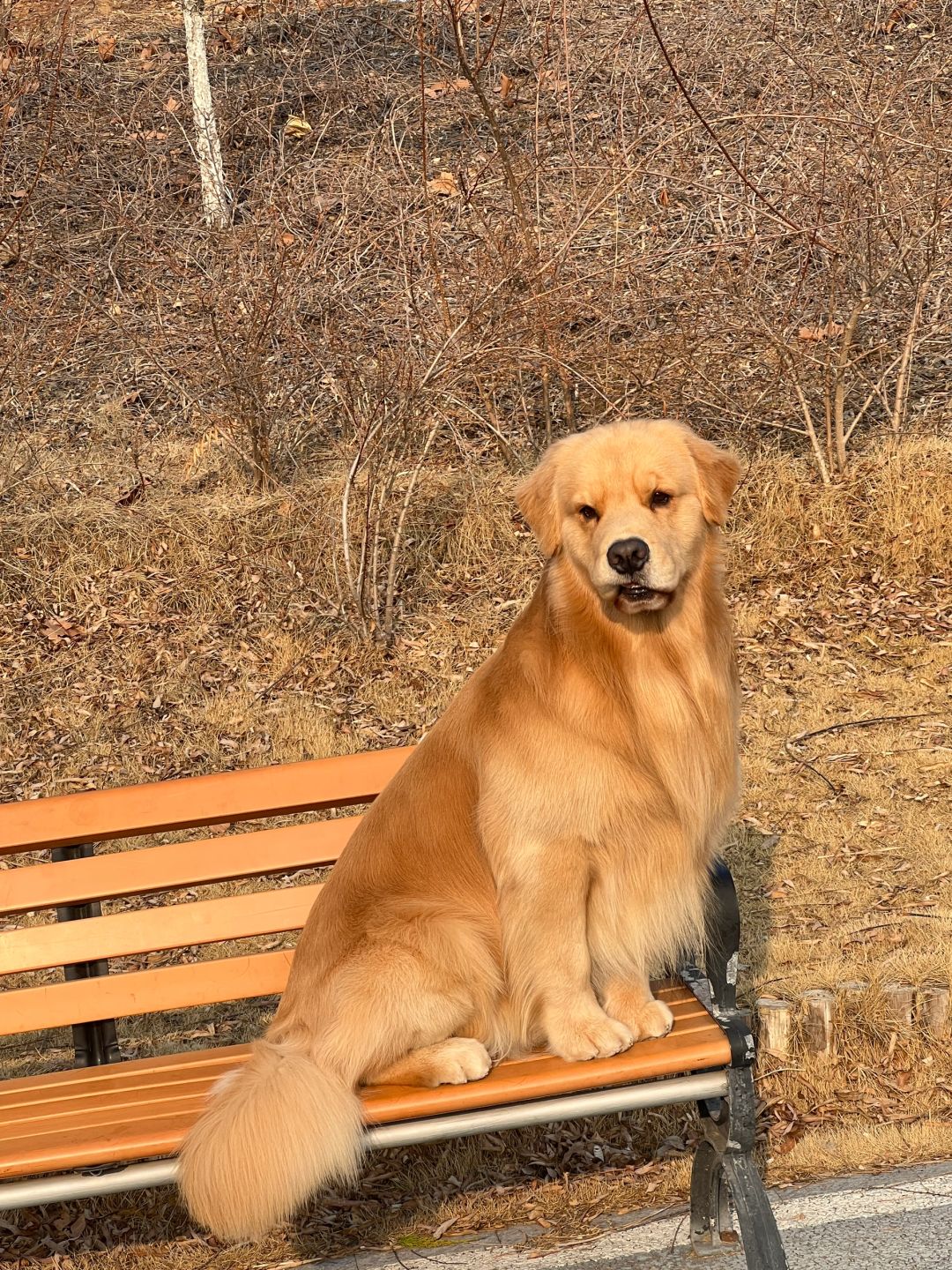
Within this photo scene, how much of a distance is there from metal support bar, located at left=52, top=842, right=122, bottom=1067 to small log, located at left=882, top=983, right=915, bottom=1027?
212 centimetres

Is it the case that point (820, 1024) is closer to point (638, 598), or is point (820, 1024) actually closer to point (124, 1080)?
point (638, 598)

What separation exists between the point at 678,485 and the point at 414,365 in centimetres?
404

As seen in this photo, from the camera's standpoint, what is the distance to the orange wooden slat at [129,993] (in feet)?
10.9

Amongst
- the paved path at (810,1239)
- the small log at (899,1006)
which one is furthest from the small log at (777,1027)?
the paved path at (810,1239)

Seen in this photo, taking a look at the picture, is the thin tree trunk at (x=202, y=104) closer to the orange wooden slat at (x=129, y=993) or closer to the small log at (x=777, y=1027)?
the orange wooden slat at (x=129, y=993)

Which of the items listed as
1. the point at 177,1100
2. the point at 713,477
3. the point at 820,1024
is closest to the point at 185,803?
the point at 177,1100

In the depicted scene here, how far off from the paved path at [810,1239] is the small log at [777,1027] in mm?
505

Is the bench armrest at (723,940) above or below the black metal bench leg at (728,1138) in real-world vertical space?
above

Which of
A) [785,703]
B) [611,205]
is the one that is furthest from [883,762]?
[611,205]

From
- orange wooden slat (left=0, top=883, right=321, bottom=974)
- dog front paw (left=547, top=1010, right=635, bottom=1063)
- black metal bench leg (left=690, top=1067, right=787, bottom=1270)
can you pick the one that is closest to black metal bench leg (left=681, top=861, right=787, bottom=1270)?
black metal bench leg (left=690, top=1067, right=787, bottom=1270)

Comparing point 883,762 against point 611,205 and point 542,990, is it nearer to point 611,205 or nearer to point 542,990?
point 542,990

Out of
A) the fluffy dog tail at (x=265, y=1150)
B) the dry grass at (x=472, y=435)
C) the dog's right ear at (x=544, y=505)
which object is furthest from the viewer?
the dry grass at (x=472, y=435)

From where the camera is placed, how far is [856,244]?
7.54 meters

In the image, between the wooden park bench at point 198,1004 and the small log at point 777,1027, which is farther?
the small log at point 777,1027
